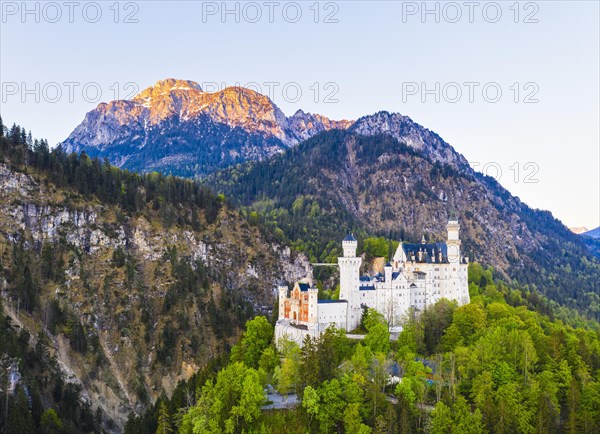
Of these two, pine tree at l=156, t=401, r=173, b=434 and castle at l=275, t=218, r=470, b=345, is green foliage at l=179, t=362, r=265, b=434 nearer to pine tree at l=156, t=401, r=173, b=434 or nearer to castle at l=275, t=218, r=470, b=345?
pine tree at l=156, t=401, r=173, b=434

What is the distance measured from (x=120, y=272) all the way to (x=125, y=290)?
16.7 ft

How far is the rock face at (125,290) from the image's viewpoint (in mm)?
127938

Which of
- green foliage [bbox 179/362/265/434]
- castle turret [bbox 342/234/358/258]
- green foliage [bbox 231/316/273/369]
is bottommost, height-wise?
green foliage [bbox 179/362/265/434]

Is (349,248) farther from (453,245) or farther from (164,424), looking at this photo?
(164,424)

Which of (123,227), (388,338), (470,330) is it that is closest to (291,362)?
(388,338)

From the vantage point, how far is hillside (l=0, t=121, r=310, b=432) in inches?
5049

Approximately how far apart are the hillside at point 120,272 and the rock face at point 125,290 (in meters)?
0.26

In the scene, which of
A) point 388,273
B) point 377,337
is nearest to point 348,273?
point 388,273

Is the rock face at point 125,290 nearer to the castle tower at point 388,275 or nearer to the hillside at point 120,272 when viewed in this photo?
the hillside at point 120,272

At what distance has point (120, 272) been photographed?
14675 centimetres

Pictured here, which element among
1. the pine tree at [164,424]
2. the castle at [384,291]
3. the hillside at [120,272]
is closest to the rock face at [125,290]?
the hillside at [120,272]

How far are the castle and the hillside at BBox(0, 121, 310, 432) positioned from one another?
40720 mm

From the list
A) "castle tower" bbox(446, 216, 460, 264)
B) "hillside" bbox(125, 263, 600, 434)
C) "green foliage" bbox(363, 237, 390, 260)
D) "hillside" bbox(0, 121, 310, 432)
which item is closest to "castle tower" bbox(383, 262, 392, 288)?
"hillside" bbox(125, 263, 600, 434)

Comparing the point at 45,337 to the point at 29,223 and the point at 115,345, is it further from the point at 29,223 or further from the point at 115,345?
the point at 29,223
